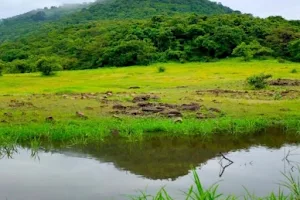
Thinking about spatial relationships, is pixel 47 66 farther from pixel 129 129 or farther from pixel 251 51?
pixel 129 129

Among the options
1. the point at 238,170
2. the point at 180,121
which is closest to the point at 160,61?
the point at 180,121

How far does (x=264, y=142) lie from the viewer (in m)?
16.3

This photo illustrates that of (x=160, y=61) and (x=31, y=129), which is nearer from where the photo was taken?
(x=31, y=129)

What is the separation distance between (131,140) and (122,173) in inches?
167

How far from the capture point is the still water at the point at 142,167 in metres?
10.3

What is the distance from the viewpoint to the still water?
10328mm

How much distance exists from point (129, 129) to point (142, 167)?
15.9 feet

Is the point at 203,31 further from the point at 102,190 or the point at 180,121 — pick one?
the point at 102,190

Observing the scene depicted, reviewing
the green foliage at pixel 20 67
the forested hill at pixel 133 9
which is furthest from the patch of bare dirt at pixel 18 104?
the forested hill at pixel 133 9

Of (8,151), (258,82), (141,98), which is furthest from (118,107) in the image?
(258,82)

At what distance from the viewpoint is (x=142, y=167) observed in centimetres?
1257

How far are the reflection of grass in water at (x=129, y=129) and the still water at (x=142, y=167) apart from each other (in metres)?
0.80

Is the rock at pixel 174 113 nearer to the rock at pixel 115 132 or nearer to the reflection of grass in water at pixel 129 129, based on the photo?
the reflection of grass in water at pixel 129 129

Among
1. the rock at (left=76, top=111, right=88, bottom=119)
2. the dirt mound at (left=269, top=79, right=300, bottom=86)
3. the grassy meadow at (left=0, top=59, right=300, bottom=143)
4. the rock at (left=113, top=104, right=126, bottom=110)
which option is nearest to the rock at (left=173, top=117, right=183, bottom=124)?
the grassy meadow at (left=0, top=59, right=300, bottom=143)
